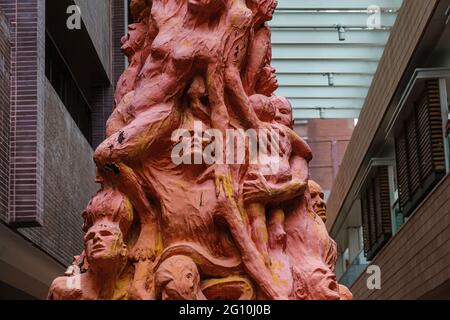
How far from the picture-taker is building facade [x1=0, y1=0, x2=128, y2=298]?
12.8m

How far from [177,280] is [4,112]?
23.2ft

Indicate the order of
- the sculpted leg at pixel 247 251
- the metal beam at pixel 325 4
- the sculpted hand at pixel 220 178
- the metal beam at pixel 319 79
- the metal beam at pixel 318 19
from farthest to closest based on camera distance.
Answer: the metal beam at pixel 319 79
the metal beam at pixel 318 19
the metal beam at pixel 325 4
the sculpted hand at pixel 220 178
the sculpted leg at pixel 247 251

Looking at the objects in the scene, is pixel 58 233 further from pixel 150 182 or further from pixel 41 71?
pixel 150 182

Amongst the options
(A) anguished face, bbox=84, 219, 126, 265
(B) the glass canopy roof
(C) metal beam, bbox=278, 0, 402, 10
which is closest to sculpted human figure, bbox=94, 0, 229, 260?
(A) anguished face, bbox=84, 219, 126, 265

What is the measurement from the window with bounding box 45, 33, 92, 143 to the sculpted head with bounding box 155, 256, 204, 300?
11.0 meters

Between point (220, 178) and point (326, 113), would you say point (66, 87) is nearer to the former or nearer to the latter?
point (326, 113)

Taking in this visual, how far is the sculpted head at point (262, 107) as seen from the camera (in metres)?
7.40

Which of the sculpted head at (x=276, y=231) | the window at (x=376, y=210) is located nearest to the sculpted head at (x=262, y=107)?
the sculpted head at (x=276, y=231)

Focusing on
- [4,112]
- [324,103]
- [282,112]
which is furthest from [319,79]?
[282,112]

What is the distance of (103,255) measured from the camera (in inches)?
257

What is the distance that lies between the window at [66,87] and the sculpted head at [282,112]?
388 inches

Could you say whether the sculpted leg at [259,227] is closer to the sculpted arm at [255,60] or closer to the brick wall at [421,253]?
the sculpted arm at [255,60]

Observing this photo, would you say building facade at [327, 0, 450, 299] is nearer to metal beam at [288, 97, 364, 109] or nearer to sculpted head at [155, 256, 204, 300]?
metal beam at [288, 97, 364, 109]

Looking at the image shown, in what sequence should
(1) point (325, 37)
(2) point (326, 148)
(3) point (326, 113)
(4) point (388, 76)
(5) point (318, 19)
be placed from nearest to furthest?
(4) point (388, 76) < (5) point (318, 19) < (1) point (325, 37) < (3) point (326, 113) < (2) point (326, 148)
